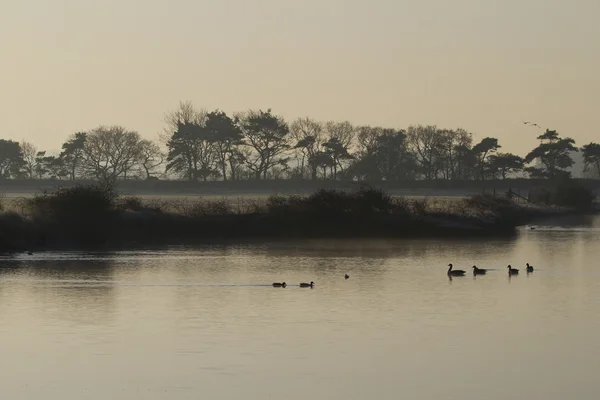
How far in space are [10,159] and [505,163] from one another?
240 feet

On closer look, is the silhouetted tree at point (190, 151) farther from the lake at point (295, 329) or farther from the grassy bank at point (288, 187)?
the lake at point (295, 329)

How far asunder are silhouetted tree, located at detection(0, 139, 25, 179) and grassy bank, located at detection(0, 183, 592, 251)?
3872 inches

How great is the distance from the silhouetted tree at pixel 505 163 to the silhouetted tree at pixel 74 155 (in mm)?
57405

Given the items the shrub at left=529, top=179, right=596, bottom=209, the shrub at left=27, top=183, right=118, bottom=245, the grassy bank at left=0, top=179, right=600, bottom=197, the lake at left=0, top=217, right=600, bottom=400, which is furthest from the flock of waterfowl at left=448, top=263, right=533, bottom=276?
the grassy bank at left=0, top=179, right=600, bottom=197

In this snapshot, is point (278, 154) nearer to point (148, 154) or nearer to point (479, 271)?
point (148, 154)

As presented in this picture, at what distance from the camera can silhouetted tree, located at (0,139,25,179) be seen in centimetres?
17288

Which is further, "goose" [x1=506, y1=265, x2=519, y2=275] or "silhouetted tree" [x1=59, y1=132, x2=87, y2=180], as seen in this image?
"silhouetted tree" [x1=59, y1=132, x2=87, y2=180]

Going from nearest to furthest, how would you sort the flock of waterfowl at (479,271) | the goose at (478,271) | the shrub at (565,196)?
the flock of waterfowl at (479,271), the goose at (478,271), the shrub at (565,196)

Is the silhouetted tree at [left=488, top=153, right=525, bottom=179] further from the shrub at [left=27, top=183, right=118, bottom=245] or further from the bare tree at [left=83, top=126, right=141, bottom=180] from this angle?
the shrub at [left=27, top=183, right=118, bottom=245]

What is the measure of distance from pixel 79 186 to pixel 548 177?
335ft

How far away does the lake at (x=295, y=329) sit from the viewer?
21.9m

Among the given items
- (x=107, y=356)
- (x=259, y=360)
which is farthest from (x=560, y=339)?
(x=107, y=356)

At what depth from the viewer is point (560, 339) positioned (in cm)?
2716

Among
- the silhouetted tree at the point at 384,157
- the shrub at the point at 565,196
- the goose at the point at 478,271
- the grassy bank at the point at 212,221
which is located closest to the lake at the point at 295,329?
the goose at the point at 478,271
